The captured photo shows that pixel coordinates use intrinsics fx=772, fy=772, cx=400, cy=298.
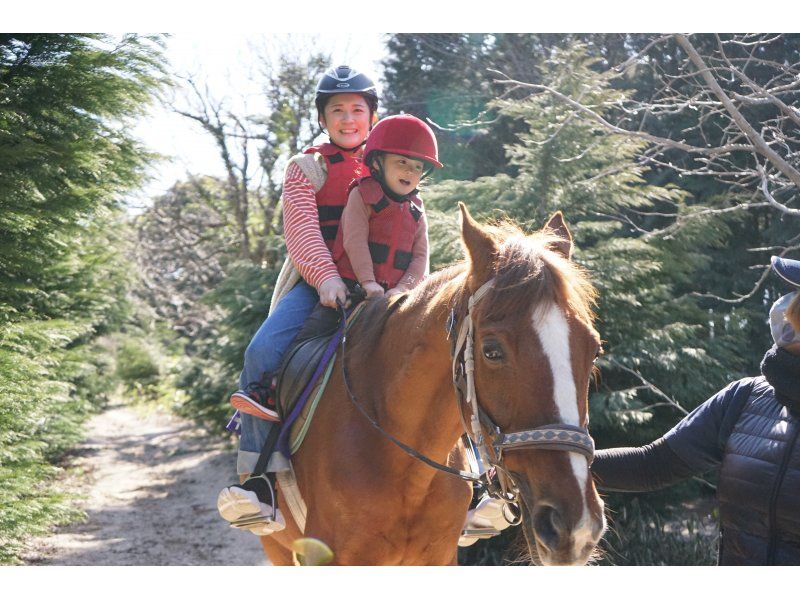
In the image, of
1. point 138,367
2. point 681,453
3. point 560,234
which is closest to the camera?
point 560,234

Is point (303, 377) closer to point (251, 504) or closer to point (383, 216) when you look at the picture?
point (251, 504)

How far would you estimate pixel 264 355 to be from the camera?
286 cm

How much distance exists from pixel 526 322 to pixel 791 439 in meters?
0.88

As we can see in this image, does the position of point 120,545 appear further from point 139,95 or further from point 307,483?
point 307,483

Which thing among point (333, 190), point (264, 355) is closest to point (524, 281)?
point (264, 355)

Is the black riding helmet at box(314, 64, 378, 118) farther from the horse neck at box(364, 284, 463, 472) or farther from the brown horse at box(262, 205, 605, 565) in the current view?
the horse neck at box(364, 284, 463, 472)

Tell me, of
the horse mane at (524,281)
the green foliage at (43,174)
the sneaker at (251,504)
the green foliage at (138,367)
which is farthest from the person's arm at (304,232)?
the green foliage at (138,367)

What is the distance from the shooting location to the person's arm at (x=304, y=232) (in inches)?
114

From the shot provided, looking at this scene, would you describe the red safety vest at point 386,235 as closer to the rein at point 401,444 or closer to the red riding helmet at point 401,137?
the red riding helmet at point 401,137

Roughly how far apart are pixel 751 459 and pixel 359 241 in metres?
1.52

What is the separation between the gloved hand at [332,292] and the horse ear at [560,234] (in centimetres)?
81

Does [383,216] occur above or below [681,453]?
above

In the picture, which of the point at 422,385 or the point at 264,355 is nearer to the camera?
the point at 422,385

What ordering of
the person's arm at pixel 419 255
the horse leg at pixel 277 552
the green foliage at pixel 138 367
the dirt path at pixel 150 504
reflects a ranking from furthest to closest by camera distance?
the green foliage at pixel 138 367
the dirt path at pixel 150 504
the horse leg at pixel 277 552
the person's arm at pixel 419 255
